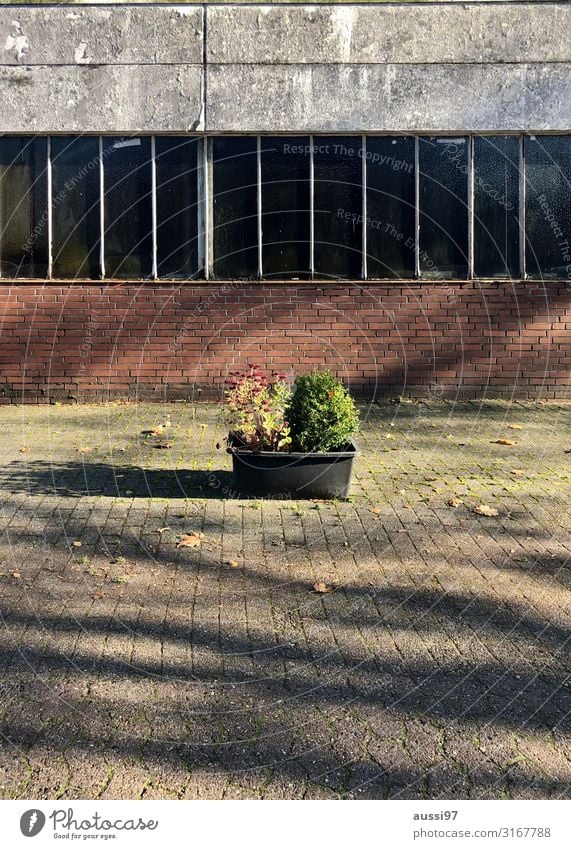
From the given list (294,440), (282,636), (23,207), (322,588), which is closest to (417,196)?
(23,207)

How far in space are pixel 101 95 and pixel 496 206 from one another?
528 cm

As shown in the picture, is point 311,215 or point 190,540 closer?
point 190,540

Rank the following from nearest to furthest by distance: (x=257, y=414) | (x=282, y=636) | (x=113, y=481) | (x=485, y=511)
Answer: (x=282, y=636) → (x=485, y=511) → (x=257, y=414) → (x=113, y=481)

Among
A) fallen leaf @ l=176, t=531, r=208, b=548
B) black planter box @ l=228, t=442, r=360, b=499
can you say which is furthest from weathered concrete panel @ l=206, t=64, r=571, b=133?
fallen leaf @ l=176, t=531, r=208, b=548

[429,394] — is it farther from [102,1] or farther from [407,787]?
[407,787]

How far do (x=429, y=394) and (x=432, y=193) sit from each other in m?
2.62

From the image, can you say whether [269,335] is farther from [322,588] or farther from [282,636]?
[282,636]

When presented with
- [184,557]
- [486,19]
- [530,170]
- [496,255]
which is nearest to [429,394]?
[496,255]

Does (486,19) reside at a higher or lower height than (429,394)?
higher

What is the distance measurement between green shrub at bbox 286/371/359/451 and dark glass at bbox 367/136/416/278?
220 inches

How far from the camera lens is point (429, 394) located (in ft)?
44.1

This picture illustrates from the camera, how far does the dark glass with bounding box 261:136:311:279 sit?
13016 mm

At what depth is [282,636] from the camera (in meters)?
5.05

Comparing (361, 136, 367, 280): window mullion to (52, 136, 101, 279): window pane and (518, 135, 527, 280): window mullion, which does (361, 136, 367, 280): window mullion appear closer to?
(518, 135, 527, 280): window mullion
